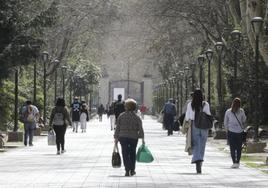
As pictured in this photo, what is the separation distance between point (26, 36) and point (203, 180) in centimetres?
1608

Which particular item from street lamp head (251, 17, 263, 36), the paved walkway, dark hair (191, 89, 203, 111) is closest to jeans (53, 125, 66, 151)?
the paved walkway

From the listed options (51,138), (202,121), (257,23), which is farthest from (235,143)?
(51,138)

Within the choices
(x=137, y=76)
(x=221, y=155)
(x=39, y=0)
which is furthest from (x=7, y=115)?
(x=137, y=76)

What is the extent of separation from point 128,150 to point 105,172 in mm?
1377

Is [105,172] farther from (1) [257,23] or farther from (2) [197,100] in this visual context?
(1) [257,23]

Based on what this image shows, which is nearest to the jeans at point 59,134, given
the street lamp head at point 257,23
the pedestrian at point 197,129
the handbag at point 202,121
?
the street lamp head at point 257,23

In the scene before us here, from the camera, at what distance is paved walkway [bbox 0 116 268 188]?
706 inches

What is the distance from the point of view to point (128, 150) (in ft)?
64.6

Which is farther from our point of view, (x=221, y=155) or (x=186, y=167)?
(x=221, y=155)

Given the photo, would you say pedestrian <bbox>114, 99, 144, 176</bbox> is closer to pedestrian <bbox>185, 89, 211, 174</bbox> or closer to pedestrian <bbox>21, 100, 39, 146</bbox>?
pedestrian <bbox>185, 89, 211, 174</bbox>

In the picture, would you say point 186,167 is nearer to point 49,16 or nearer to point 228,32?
point 49,16

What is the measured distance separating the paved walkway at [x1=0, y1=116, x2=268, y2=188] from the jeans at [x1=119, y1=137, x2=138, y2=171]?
307 mm

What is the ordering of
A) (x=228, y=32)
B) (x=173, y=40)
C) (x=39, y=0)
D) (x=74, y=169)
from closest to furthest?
1. (x=74, y=169)
2. (x=39, y=0)
3. (x=228, y=32)
4. (x=173, y=40)

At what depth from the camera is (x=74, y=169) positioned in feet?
71.4
